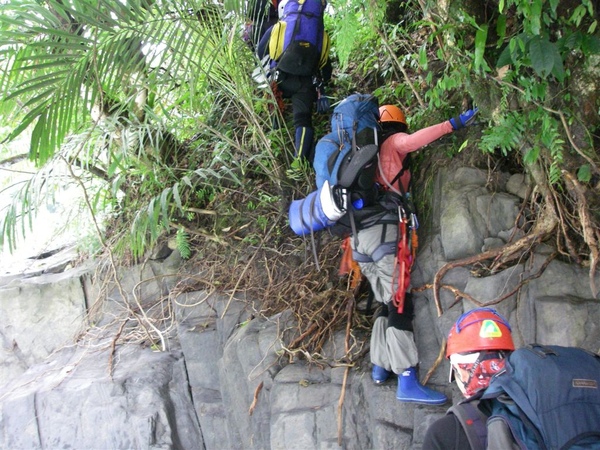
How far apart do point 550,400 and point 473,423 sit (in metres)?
0.28

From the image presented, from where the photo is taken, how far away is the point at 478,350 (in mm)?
2342

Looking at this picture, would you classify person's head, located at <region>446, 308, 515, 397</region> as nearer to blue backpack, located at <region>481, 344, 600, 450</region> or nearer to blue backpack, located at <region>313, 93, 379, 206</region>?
blue backpack, located at <region>481, 344, 600, 450</region>

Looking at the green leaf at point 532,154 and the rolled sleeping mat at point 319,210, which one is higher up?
the green leaf at point 532,154

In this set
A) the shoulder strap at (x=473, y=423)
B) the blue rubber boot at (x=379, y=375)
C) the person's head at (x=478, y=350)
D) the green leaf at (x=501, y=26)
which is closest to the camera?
the shoulder strap at (x=473, y=423)

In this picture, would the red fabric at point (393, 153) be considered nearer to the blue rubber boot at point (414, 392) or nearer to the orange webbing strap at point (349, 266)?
the orange webbing strap at point (349, 266)

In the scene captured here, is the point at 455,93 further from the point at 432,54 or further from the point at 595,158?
the point at 595,158

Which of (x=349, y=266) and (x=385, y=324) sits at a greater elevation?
(x=349, y=266)

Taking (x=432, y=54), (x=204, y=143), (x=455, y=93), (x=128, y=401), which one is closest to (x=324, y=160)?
(x=455, y=93)

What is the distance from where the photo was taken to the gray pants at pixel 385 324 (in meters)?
3.94

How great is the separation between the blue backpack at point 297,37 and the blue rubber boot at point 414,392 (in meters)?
2.67

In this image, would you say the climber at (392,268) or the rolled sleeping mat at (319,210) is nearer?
the rolled sleeping mat at (319,210)

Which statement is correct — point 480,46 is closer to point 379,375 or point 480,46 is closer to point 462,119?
point 462,119

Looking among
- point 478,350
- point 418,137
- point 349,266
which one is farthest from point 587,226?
point 349,266

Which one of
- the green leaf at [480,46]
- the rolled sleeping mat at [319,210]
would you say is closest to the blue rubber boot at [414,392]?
the rolled sleeping mat at [319,210]
